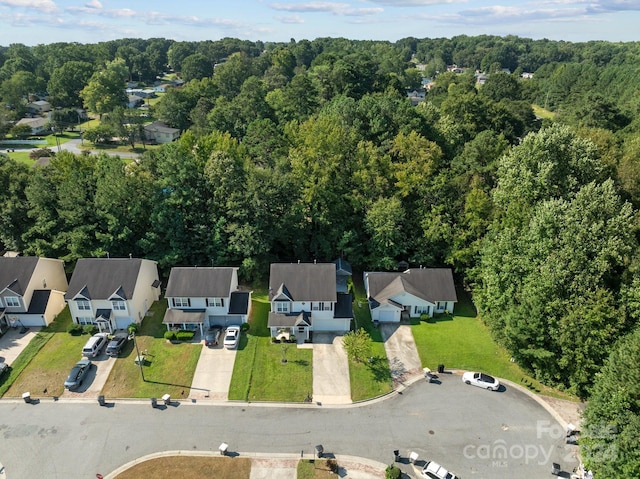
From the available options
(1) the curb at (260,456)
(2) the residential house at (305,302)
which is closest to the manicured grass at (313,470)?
(1) the curb at (260,456)

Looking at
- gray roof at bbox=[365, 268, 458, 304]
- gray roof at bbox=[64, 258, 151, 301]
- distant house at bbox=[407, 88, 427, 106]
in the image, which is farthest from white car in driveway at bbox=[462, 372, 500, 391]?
distant house at bbox=[407, 88, 427, 106]

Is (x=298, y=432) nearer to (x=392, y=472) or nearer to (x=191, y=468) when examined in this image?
(x=392, y=472)

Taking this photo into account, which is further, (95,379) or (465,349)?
(465,349)

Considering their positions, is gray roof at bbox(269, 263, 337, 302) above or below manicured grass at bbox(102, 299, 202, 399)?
above

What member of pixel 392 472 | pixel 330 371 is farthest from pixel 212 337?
pixel 392 472

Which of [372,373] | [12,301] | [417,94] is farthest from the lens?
[417,94]

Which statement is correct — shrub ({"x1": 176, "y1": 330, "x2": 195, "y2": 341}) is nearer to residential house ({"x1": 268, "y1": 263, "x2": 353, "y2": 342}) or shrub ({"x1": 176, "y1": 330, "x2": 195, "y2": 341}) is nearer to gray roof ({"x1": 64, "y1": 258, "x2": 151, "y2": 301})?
gray roof ({"x1": 64, "y1": 258, "x2": 151, "y2": 301})

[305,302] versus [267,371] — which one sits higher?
[305,302]
